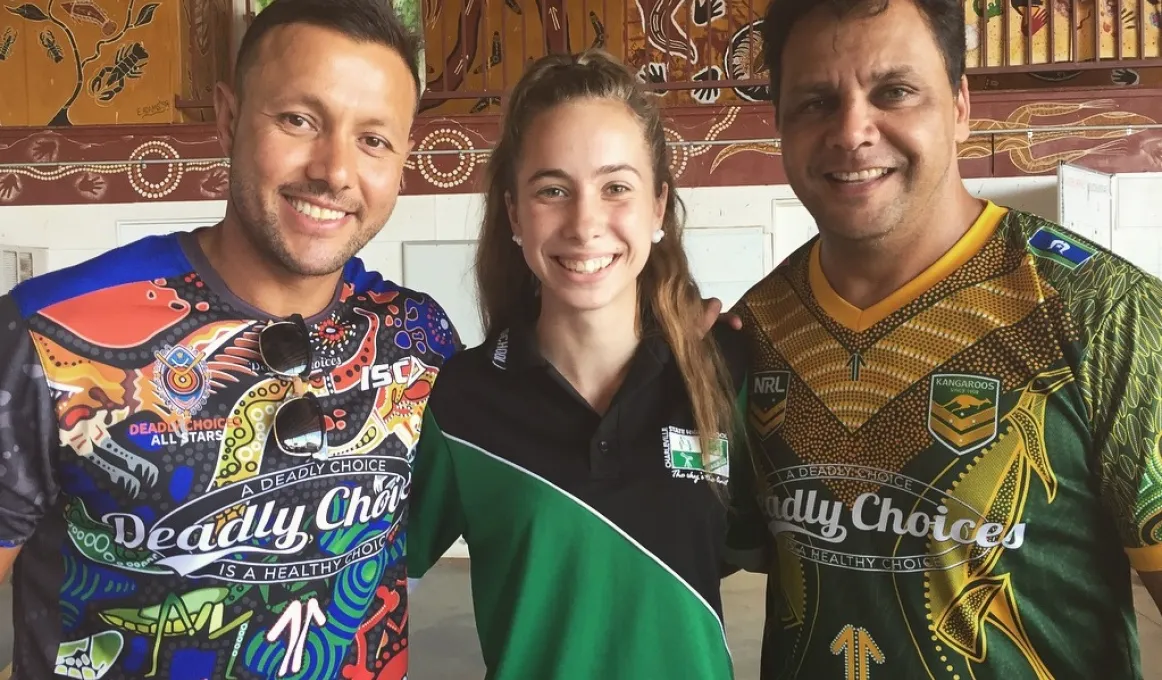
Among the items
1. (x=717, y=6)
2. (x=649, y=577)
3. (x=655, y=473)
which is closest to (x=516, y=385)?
(x=655, y=473)

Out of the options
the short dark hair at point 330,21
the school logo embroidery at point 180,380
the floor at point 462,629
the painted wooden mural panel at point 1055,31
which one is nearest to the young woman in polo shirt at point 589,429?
the short dark hair at point 330,21

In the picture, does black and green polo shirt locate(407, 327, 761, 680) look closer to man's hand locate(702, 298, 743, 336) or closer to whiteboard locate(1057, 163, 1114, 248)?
man's hand locate(702, 298, 743, 336)

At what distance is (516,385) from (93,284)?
69 cm

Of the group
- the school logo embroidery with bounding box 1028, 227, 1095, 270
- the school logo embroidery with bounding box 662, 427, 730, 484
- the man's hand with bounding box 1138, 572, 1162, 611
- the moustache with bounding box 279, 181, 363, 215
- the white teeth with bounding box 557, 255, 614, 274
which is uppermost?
the moustache with bounding box 279, 181, 363, 215

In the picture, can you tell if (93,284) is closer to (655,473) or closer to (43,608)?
(43,608)

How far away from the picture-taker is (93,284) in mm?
1300

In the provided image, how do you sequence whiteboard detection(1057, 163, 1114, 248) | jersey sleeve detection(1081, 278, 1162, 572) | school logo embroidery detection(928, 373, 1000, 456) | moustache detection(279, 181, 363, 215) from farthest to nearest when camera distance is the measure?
whiteboard detection(1057, 163, 1114, 248)
moustache detection(279, 181, 363, 215)
school logo embroidery detection(928, 373, 1000, 456)
jersey sleeve detection(1081, 278, 1162, 572)

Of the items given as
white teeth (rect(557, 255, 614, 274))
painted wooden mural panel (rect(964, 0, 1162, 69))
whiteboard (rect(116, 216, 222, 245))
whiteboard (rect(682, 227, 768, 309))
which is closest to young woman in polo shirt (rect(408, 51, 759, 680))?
white teeth (rect(557, 255, 614, 274))

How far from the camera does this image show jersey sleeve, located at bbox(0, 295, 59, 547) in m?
1.21

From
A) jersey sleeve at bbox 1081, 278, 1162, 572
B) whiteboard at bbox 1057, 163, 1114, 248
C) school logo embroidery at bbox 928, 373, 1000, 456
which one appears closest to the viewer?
jersey sleeve at bbox 1081, 278, 1162, 572

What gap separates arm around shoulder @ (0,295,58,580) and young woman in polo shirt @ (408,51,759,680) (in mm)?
→ 575

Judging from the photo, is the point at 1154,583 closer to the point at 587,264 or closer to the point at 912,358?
the point at 912,358

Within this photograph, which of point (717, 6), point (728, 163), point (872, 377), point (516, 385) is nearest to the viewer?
point (872, 377)

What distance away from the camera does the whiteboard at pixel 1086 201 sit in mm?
4008
